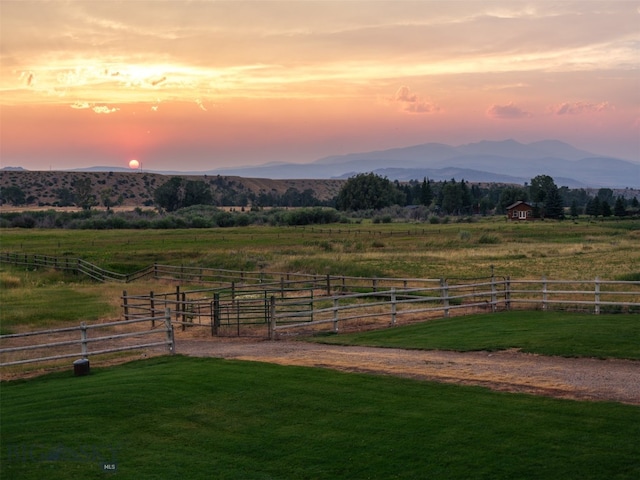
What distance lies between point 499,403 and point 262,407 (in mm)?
4089

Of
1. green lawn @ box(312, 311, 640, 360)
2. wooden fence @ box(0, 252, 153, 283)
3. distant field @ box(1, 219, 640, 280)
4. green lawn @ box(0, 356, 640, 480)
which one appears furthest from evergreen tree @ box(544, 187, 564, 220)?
green lawn @ box(0, 356, 640, 480)

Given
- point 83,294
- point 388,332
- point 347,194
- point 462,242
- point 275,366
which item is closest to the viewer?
point 275,366

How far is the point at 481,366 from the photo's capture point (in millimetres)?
15680

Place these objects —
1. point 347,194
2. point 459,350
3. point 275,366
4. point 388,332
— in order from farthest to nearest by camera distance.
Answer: point 347,194 → point 388,332 → point 459,350 → point 275,366

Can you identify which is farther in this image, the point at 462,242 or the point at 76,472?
the point at 462,242

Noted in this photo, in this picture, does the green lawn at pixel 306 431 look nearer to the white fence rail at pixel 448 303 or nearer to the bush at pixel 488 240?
the white fence rail at pixel 448 303

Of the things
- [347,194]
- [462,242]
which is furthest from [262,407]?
[347,194]

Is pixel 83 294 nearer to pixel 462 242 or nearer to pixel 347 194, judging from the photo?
pixel 462 242

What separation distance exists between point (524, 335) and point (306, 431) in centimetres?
974

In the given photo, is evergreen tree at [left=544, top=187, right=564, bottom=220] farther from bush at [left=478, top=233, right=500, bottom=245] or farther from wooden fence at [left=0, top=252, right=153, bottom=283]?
wooden fence at [left=0, top=252, right=153, bottom=283]

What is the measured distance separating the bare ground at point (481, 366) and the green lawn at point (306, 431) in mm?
927

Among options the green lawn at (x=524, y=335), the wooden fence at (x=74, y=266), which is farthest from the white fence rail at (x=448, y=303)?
the wooden fence at (x=74, y=266)

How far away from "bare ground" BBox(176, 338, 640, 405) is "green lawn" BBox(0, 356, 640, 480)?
36.5 inches

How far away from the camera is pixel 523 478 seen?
9.12 m
